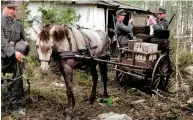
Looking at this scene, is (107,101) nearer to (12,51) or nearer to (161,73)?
(161,73)

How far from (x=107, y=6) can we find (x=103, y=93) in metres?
10.8

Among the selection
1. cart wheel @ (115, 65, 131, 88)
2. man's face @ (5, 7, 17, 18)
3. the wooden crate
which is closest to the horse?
man's face @ (5, 7, 17, 18)

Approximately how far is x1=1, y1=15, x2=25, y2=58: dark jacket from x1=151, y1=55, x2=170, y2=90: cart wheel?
385cm

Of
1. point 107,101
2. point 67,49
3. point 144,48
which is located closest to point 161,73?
point 144,48

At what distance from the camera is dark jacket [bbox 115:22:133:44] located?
10312 millimetres

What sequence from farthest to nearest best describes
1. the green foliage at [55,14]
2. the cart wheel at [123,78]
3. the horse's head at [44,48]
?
the green foliage at [55,14], the cart wheel at [123,78], the horse's head at [44,48]

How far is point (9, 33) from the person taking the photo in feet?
22.0

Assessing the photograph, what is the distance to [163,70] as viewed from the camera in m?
9.56

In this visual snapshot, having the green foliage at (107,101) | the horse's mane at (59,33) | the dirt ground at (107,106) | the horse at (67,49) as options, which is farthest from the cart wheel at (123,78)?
the horse's mane at (59,33)

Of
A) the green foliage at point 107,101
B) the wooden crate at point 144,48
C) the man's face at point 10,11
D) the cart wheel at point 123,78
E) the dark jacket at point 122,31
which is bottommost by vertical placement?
the green foliage at point 107,101

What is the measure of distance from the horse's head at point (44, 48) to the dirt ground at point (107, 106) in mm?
1329

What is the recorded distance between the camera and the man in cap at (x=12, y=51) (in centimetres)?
635

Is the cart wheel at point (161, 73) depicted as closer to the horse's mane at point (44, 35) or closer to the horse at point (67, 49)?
the horse at point (67, 49)

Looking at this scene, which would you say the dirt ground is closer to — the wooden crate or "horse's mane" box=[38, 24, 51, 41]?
the wooden crate
